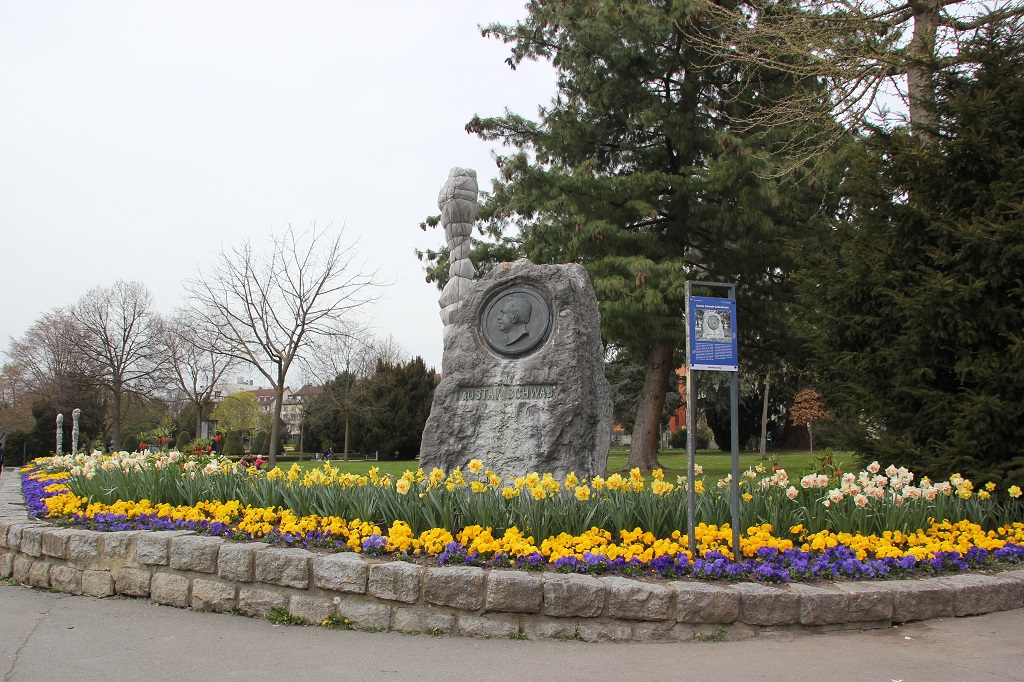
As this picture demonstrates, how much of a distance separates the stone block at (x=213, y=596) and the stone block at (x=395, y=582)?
3.54ft

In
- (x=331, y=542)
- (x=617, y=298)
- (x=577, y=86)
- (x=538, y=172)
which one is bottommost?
(x=331, y=542)

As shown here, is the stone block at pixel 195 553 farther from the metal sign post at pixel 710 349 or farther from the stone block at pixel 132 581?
the metal sign post at pixel 710 349

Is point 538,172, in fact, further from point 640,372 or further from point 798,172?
point 640,372

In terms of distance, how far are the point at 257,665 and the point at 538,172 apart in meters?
12.3

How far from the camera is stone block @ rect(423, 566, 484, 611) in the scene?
4277mm

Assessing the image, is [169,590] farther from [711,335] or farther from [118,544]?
[711,335]

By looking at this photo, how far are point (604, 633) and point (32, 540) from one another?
186 inches

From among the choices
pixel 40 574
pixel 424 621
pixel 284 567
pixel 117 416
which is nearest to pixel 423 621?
pixel 424 621

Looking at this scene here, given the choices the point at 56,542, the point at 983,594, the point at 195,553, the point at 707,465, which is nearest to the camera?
the point at 983,594

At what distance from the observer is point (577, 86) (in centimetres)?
1709

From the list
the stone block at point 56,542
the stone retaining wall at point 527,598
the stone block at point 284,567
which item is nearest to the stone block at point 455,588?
the stone retaining wall at point 527,598

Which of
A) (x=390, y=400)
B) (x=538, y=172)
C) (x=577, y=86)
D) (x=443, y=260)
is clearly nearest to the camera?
(x=538, y=172)

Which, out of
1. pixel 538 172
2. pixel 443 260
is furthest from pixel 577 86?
pixel 443 260

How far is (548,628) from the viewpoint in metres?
4.20
